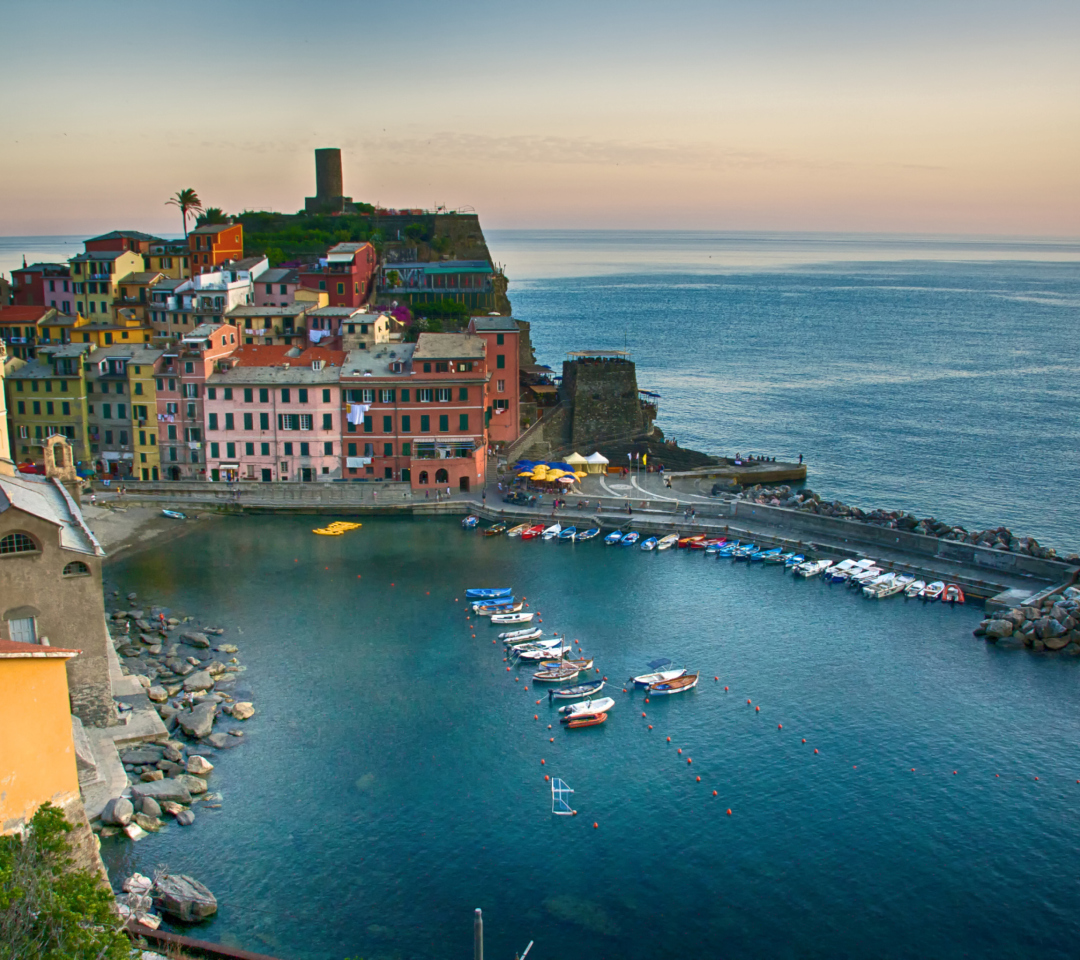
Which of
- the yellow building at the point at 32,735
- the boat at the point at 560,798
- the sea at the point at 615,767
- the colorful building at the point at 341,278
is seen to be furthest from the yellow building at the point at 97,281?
the yellow building at the point at 32,735

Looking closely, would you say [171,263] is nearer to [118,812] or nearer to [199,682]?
[199,682]

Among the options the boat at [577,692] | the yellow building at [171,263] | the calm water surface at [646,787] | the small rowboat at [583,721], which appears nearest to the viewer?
the calm water surface at [646,787]

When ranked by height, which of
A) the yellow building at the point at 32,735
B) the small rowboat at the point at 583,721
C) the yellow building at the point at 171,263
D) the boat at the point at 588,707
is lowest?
the small rowboat at the point at 583,721

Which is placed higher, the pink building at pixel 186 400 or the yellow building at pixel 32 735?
the pink building at pixel 186 400

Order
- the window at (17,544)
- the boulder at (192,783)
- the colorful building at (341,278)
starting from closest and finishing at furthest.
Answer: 1. the boulder at (192,783)
2. the window at (17,544)
3. the colorful building at (341,278)

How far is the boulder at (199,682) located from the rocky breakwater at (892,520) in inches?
1413

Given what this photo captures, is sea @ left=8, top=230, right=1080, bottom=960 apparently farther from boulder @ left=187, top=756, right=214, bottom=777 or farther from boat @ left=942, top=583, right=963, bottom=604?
boat @ left=942, top=583, right=963, bottom=604

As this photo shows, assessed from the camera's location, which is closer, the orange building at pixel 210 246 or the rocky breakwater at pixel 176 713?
the rocky breakwater at pixel 176 713

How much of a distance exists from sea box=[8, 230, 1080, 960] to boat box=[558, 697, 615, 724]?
55 centimetres

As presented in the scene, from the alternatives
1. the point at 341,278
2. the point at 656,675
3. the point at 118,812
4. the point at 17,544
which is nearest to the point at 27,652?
the point at 118,812

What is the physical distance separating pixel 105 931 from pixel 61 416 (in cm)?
5680

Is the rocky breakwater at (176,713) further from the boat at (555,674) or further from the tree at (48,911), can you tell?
the boat at (555,674)

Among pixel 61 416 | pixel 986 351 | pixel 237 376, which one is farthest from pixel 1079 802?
pixel 986 351

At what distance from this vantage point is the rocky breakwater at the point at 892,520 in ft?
186
